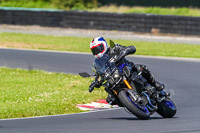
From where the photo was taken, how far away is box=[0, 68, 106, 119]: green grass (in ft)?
33.7

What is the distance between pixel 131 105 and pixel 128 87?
439 millimetres

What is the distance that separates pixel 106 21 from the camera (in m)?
32.3

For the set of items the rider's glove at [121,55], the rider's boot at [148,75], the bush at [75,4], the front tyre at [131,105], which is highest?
the rider's glove at [121,55]

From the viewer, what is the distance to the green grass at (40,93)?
1028 cm

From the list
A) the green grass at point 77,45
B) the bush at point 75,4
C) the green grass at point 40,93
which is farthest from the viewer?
the bush at point 75,4

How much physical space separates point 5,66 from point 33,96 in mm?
6820

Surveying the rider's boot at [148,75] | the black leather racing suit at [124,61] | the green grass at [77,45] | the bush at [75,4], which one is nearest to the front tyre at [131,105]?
the black leather racing suit at [124,61]

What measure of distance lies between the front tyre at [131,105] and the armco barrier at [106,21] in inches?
834

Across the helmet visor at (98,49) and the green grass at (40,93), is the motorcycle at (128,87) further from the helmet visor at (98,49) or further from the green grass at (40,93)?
the green grass at (40,93)

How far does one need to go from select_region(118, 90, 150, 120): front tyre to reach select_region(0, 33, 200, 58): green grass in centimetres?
1414

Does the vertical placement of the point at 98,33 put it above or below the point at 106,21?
below

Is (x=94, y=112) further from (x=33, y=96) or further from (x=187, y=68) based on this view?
(x=187, y=68)

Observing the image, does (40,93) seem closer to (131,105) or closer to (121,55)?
(121,55)

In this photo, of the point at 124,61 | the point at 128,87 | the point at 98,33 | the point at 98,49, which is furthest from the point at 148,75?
the point at 98,33
